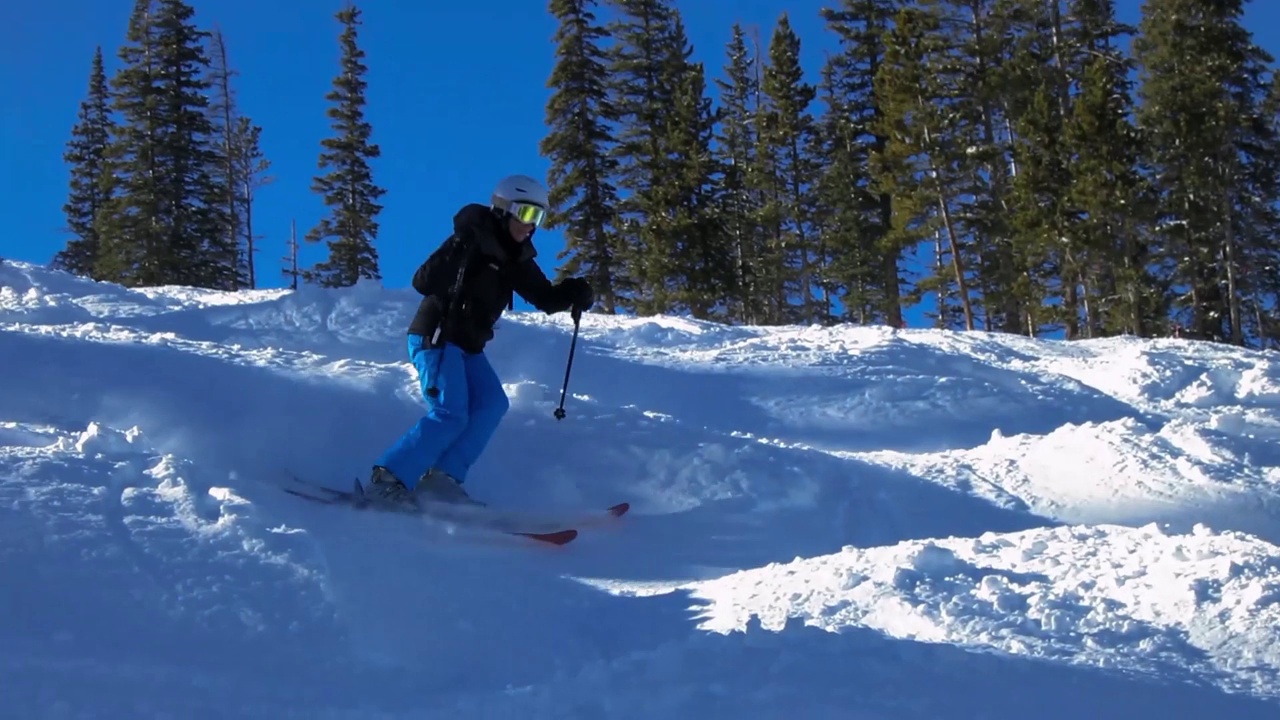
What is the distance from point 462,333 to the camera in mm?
5805

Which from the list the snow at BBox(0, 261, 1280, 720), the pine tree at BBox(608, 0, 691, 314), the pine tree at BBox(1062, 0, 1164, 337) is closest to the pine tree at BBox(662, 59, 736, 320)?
the pine tree at BBox(608, 0, 691, 314)

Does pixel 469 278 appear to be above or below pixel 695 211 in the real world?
below

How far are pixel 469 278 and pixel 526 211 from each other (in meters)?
0.48

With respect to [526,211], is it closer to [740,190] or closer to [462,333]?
[462,333]

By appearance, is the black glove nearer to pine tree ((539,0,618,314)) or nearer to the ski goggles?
the ski goggles

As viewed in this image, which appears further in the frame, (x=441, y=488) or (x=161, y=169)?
(x=161, y=169)

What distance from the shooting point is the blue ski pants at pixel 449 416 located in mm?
5547

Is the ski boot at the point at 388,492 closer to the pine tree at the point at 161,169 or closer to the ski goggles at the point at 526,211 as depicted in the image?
the ski goggles at the point at 526,211

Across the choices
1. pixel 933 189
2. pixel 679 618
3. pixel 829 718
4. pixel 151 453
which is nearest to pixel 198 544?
pixel 151 453

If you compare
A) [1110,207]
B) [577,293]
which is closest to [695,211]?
[1110,207]

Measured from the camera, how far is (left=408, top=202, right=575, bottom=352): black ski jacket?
5.72 metres

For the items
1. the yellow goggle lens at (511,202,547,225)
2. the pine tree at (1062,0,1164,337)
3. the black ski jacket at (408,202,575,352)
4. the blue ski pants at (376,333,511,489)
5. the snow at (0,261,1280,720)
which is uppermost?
the pine tree at (1062,0,1164,337)

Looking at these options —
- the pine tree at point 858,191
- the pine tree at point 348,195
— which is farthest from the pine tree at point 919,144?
the pine tree at point 348,195

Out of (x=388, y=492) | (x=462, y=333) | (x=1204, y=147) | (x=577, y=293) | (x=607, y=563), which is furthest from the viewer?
(x=1204, y=147)
